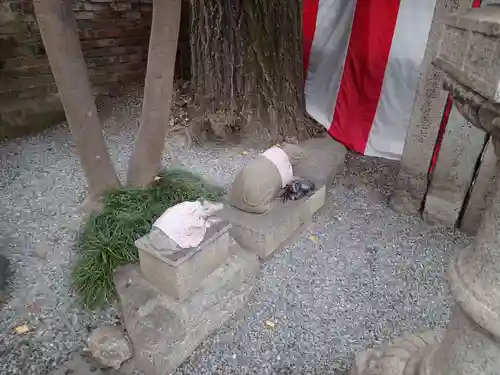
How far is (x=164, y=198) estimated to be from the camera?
2820 mm

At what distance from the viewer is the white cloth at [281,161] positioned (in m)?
2.62

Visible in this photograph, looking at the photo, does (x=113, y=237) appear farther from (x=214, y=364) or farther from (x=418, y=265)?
(x=418, y=265)

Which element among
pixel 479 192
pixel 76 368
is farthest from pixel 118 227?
pixel 479 192

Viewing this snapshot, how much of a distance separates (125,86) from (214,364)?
12.2ft

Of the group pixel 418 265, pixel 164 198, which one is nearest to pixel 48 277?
pixel 164 198

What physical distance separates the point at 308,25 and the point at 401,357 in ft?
10.7

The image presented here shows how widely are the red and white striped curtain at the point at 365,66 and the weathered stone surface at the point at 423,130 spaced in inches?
25.6

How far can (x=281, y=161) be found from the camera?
2.65 metres

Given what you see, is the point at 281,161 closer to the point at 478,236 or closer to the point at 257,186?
the point at 257,186

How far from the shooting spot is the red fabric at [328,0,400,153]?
346 cm

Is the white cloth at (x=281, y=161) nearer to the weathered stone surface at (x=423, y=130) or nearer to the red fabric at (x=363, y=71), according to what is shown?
the weathered stone surface at (x=423, y=130)

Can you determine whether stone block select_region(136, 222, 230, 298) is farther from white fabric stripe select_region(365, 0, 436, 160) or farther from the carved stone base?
white fabric stripe select_region(365, 0, 436, 160)

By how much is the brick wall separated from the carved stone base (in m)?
4.00

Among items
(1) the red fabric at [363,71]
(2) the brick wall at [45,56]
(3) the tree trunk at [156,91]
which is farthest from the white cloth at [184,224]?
(2) the brick wall at [45,56]
